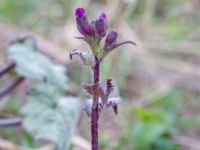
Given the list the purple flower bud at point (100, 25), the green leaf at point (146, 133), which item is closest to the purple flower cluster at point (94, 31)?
the purple flower bud at point (100, 25)

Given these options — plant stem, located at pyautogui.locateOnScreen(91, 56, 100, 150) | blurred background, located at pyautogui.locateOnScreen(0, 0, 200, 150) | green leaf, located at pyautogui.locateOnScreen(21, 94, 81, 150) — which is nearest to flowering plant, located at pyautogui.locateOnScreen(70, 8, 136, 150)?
plant stem, located at pyautogui.locateOnScreen(91, 56, 100, 150)

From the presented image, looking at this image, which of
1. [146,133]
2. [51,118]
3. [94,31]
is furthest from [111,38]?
[146,133]

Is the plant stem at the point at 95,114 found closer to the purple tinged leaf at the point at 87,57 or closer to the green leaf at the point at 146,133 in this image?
the purple tinged leaf at the point at 87,57

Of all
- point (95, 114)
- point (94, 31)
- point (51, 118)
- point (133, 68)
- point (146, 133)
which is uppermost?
point (133, 68)

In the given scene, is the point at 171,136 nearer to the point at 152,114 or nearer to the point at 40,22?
the point at 152,114

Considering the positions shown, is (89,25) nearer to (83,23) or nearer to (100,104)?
(83,23)

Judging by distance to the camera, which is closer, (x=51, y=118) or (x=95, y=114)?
(x=95, y=114)
